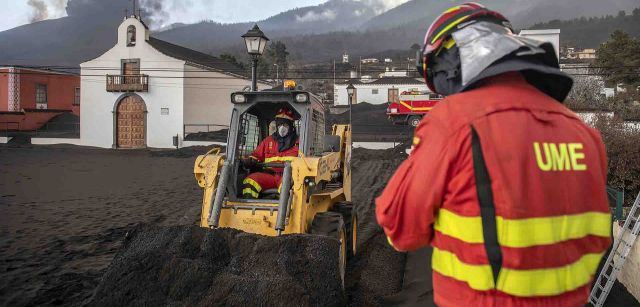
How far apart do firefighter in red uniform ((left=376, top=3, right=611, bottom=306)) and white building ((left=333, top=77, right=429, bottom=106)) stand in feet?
180

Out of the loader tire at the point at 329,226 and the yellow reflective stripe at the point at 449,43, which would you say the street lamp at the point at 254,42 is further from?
the yellow reflective stripe at the point at 449,43

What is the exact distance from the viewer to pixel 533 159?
5.53ft

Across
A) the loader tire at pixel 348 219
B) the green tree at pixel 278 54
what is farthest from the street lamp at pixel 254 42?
the green tree at pixel 278 54

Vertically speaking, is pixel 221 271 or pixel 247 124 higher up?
pixel 247 124

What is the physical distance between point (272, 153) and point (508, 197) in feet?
17.9

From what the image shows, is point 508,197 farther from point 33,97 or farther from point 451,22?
point 33,97

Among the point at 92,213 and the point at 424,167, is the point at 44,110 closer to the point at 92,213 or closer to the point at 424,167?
the point at 92,213

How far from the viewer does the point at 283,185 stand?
226 inches

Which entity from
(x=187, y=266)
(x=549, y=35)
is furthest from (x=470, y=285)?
(x=549, y=35)

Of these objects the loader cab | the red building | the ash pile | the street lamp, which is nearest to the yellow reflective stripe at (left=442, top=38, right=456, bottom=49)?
the ash pile

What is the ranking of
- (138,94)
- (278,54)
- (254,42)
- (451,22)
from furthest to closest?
(278,54)
(138,94)
(254,42)
(451,22)

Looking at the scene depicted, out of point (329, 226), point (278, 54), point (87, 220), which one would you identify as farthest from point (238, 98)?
point (278, 54)

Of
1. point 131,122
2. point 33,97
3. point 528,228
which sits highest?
point 33,97

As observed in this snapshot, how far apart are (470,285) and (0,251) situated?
27.9ft
